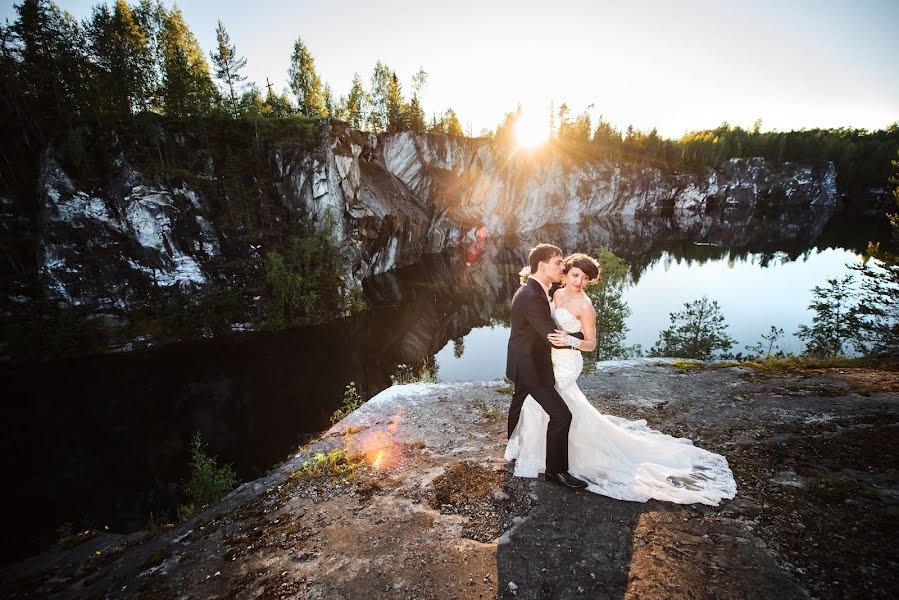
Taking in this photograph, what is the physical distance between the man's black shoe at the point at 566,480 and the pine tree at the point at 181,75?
4704 cm

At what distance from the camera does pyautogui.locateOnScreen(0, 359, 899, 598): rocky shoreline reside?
11.0 ft

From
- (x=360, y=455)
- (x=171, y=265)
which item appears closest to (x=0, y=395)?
(x=171, y=265)

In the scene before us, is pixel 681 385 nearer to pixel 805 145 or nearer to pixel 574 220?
pixel 574 220

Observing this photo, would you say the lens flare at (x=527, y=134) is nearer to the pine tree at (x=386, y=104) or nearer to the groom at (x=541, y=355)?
the pine tree at (x=386, y=104)

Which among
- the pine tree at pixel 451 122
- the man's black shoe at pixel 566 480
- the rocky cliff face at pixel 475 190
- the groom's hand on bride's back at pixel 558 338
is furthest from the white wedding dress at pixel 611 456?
the pine tree at pixel 451 122

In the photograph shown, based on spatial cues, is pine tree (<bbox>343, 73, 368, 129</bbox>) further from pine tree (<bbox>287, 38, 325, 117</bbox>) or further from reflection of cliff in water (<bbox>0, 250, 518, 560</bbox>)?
reflection of cliff in water (<bbox>0, 250, 518, 560</bbox>)

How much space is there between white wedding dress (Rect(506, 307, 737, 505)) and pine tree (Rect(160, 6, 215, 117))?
46.4 metres

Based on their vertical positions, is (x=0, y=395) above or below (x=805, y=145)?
below

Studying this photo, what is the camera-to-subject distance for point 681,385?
8.81 m

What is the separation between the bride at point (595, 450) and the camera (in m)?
4.62

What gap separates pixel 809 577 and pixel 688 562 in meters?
0.90

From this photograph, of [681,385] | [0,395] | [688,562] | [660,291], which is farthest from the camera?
[660,291]

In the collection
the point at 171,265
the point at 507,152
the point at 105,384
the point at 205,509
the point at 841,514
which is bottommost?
the point at 105,384

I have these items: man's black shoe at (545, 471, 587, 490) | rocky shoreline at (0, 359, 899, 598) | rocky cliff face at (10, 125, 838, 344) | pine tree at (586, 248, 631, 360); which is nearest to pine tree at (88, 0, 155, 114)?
rocky cliff face at (10, 125, 838, 344)
